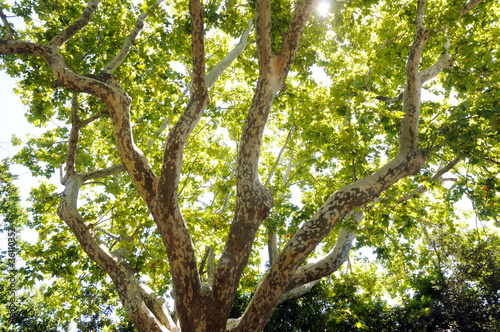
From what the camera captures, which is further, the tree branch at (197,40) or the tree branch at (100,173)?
the tree branch at (100,173)

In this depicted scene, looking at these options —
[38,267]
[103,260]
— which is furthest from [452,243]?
[38,267]

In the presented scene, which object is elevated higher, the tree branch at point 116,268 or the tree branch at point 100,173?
the tree branch at point 100,173

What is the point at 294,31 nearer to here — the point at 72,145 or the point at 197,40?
the point at 197,40

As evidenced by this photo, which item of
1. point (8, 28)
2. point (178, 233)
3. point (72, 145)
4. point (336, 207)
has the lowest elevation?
point (336, 207)

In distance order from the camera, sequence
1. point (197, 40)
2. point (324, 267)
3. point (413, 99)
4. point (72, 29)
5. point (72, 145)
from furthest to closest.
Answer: point (72, 145)
point (72, 29)
point (324, 267)
point (413, 99)
point (197, 40)

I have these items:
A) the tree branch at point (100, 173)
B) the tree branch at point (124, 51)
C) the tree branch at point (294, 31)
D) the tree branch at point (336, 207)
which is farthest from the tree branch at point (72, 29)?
the tree branch at point (336, 207)

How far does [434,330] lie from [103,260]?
24.9 ft

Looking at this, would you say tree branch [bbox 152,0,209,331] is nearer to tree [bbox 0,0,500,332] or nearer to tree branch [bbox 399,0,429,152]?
tree [bbox 0,0,500,332]

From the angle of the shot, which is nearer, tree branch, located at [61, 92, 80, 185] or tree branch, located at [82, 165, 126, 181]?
tree branch, located at [61, 92, 80, 185]

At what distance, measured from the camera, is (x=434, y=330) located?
676 centimetres

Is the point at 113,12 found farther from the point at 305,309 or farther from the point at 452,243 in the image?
the point at 452,243

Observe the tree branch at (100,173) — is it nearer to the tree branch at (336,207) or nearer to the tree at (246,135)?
the tree at (246,135)

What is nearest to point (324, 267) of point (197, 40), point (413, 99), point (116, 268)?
point (413, 99)

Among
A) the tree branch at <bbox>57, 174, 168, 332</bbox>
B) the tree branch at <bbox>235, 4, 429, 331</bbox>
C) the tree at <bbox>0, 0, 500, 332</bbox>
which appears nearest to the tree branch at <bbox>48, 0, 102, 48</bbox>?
the tree at <bbox>0, 0, 500, 332</bbox>
